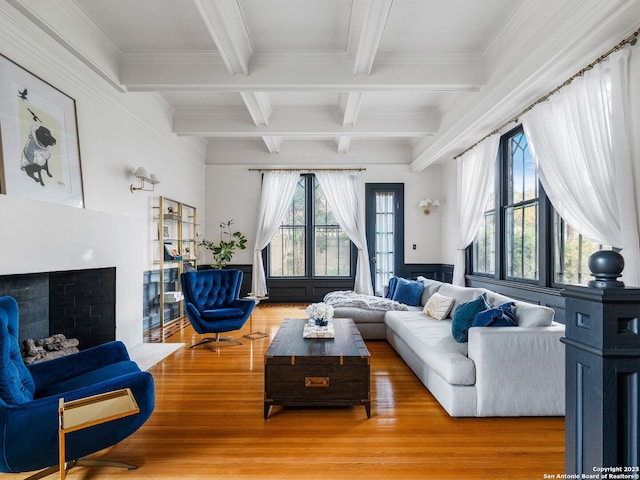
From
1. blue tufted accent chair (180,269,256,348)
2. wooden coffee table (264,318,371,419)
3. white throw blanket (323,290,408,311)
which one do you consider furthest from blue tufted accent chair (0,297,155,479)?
white throw blanket (323,290,408,311)

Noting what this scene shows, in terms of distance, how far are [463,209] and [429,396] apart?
351 centimetres

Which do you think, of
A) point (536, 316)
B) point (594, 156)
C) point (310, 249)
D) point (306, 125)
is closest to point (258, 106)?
point (306, 125)

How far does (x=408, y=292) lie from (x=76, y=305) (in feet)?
13.1

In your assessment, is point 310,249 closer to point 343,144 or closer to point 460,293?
point 343,144

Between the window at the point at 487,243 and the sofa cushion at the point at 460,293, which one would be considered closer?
the sofa cushion at the point at 460,293

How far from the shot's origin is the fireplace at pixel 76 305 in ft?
10.6

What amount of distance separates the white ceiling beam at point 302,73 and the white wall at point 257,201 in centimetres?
341

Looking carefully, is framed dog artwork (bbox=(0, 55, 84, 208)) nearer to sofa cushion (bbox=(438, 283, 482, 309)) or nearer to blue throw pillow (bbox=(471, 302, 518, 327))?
blue throw pillow (bbox=(471, 302, 518, 327))

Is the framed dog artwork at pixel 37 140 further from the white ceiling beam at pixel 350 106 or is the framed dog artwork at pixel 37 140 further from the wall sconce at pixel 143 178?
the white ceiling beam at pixel 350 106

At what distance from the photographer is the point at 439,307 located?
13.5ft

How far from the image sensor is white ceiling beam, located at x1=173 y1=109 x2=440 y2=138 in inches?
214

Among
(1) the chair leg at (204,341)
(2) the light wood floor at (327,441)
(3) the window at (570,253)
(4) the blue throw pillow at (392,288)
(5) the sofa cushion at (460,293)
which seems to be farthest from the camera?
(4) the blue throw pillow at (392,288)

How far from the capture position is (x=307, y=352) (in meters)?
2.72

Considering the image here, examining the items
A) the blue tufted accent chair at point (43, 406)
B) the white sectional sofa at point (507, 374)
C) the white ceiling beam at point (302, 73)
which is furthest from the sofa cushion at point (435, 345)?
the white ceiling beam at point (302, 73)
